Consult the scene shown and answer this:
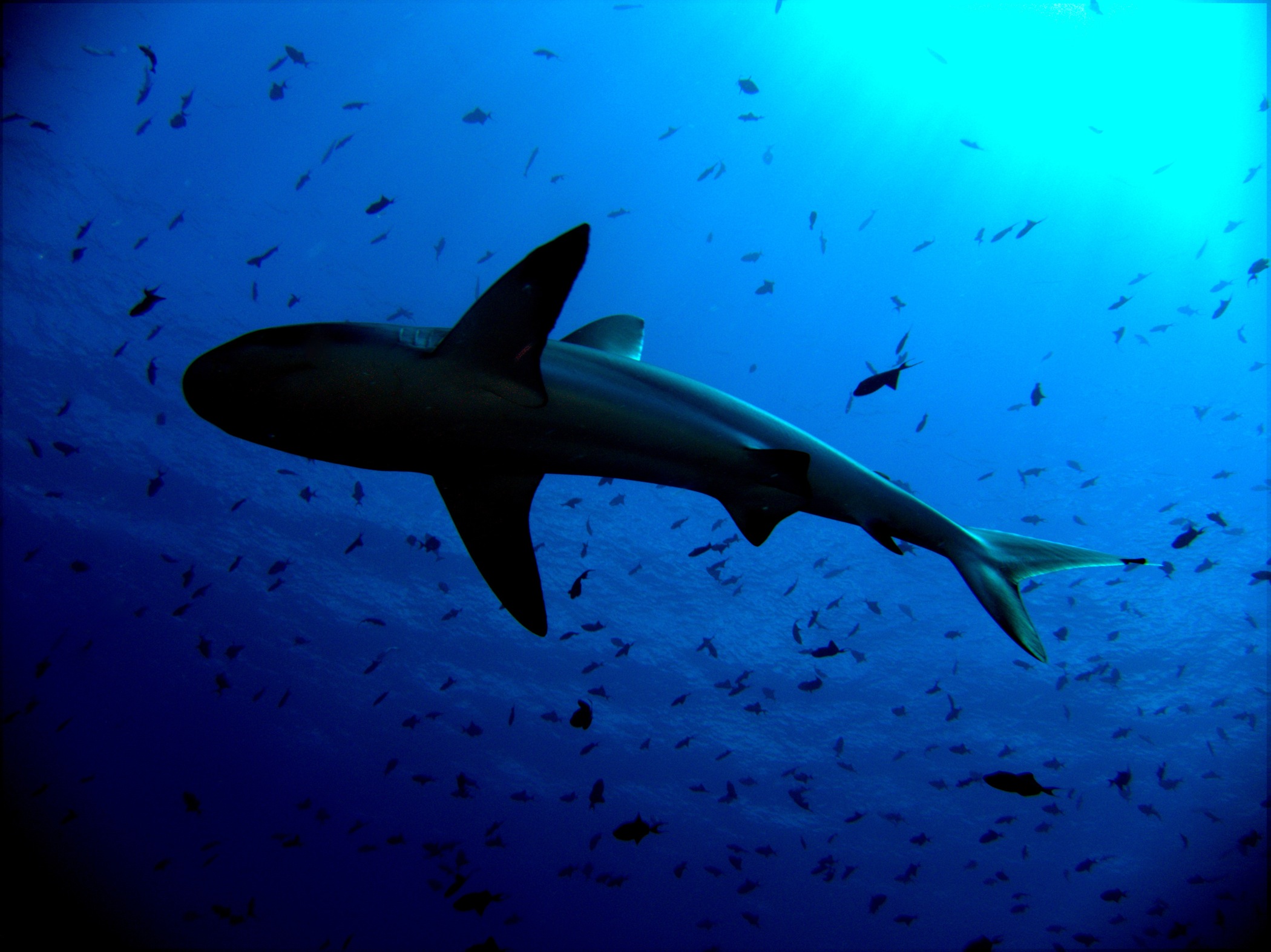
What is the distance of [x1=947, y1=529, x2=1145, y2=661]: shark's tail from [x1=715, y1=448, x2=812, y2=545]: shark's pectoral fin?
1.24m

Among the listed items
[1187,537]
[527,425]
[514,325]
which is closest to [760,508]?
[527,425]

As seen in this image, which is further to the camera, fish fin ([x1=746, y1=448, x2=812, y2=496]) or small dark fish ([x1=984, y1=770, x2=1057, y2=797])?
small dark fish ([x1=984, y1=770, x2=1057, y2=797])

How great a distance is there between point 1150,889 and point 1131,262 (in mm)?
48246

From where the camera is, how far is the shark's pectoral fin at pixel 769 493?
10.4ft

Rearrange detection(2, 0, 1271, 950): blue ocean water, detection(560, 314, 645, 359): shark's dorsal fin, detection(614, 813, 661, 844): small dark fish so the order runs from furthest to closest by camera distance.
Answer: detection(2, 0, 1271, 950): blue ocean water, detection(614, 813, 661, 844): small dark fish, detection(560, 314, 645, 359): shark's dorsal fin

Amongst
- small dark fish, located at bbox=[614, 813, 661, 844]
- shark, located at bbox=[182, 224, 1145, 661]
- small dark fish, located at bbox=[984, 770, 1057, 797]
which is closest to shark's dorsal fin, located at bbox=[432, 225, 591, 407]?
shark, located at bbox=[182, 224, 1145, 661]

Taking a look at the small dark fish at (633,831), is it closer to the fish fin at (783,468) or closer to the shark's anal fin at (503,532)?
the shark's anal fin at (503,532)

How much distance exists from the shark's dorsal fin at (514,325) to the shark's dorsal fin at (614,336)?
1.01 m

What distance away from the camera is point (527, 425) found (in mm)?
3090

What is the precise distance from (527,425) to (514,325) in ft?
1.75

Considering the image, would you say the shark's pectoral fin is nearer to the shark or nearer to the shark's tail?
the shark

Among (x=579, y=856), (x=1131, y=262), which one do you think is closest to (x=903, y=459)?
(x=1131, y=262)

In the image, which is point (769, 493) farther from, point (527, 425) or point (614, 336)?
point (614, 336)

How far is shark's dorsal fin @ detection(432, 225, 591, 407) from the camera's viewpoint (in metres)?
2.71
